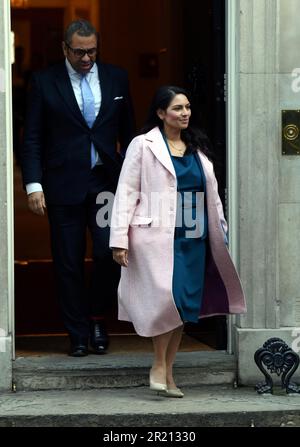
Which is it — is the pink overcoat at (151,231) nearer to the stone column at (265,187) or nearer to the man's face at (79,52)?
the stone column at (265,187)

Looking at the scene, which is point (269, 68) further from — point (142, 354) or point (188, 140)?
point (142, 354)

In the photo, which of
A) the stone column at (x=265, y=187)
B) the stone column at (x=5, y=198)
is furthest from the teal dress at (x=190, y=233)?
the stone column at (x=5, y=198)

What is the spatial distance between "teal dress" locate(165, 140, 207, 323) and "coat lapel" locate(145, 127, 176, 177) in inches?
2.1

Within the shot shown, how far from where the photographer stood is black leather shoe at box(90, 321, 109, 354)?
7934 millimetres

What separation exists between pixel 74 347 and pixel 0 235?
0.97m

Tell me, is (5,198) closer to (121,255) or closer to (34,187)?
(34,187)

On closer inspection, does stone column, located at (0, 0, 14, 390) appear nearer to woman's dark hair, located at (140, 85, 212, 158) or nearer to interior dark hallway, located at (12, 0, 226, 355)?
interior dark hallway, located at (12, 0, 226, 355)

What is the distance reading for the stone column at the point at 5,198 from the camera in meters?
7.38

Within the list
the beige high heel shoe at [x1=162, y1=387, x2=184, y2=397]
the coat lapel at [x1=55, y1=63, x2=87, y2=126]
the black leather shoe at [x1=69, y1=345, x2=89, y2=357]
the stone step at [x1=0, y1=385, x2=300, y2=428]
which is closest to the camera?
the stone step at [x1=0, y1=385, x2=300, y2=428]

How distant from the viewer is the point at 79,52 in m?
7.61

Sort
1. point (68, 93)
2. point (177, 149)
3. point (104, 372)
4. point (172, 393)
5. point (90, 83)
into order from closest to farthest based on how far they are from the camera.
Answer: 1. point (177, 149)
2. point (172, 393)
3. point (104, 372)
4. point (68, 93)
5. point (90, 83)

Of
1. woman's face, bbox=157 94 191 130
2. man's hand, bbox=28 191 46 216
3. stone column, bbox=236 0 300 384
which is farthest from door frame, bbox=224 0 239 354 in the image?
man's hand, bbox=28 191 46 216

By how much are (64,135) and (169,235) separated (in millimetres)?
1220

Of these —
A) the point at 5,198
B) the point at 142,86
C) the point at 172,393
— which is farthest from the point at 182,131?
the point at 142,86
